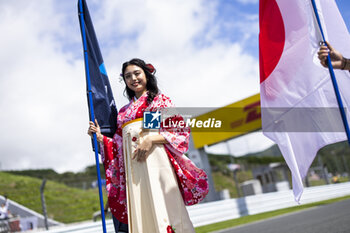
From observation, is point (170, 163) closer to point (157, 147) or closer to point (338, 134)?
point (157, 147)

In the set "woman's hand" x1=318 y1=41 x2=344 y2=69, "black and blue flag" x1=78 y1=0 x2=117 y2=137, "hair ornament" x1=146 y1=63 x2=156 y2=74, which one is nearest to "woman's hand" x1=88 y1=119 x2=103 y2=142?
"black and blue flag" x1=78 y1=0 x2=117 y2=137

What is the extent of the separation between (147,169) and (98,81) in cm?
113

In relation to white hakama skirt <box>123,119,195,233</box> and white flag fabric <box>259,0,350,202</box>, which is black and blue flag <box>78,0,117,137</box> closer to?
white hakama skirt <box>123,119,195,233</box>

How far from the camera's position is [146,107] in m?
2.71

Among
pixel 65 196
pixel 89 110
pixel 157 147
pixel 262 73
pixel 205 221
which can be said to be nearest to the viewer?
pixel 157 147

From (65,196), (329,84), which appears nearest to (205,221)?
(329,84)

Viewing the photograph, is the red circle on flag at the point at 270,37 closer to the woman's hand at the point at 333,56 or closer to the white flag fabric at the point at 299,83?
the white flag fabric at the point at 299,83

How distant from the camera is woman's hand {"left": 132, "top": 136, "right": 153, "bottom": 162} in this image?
250 centimetres

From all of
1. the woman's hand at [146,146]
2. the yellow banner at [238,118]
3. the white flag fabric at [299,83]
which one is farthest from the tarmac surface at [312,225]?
the yellow banner at [238,118]

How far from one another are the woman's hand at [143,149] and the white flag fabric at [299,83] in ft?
3.03

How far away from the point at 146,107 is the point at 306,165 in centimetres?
130

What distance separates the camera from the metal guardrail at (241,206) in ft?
20.0

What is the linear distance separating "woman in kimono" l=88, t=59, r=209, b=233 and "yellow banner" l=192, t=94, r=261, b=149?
36.6 ft

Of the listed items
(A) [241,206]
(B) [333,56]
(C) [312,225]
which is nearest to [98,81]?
(B) [333,56]
